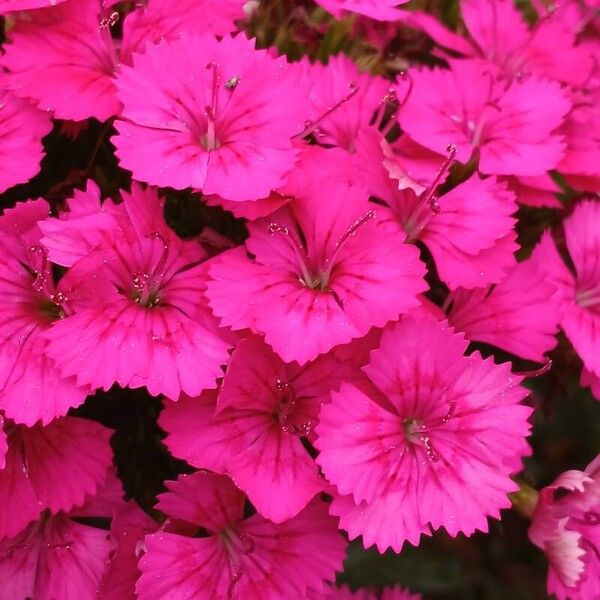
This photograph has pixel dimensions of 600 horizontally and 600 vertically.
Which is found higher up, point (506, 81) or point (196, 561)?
point (506, 81)

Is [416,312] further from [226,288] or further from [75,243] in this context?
[75,243]

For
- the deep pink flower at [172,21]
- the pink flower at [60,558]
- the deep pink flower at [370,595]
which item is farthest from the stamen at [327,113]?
the deep pink flower at [370,595]

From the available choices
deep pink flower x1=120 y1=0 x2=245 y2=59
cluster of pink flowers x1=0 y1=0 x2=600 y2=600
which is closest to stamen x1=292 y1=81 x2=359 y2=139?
cluster of pink flowers x1=0 y1=0 x2=600 y2=600

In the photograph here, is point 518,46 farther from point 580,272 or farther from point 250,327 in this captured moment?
point 250,327

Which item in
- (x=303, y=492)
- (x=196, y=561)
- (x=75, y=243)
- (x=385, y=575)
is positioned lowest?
(x=385, y=575)

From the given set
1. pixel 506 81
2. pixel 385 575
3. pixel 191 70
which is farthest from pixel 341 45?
pixel 385 575

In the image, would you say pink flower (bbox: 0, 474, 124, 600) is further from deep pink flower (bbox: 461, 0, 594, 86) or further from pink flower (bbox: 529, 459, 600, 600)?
deep pink flower (bbox: 461, 0, 594, 86)

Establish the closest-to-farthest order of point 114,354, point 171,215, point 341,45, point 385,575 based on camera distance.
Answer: point 114,354
point 171,215
point 341,45
point 385,575

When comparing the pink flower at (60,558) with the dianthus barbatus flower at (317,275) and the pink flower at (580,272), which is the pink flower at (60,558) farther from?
the pink flower at (580,272)

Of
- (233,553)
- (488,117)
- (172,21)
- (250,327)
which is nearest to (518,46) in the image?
(488,117)
